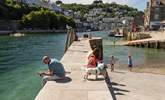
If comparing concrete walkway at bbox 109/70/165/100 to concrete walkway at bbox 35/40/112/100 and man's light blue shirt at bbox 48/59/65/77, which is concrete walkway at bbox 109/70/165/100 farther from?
man's light blue shirt at bbox 48/59/65/77

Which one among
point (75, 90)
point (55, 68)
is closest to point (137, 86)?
point (55, 68)

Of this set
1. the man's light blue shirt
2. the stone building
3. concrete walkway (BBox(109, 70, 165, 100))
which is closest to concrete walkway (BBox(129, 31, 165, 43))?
the stone building

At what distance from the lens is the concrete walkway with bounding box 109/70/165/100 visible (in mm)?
22641

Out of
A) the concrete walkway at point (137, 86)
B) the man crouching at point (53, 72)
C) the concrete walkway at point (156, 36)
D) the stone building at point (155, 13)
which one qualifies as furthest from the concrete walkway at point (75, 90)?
the stone building at point (155, 13)

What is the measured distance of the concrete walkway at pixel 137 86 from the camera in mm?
22641

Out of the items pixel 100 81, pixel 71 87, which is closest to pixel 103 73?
pixel 100 81

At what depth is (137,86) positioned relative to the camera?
25.9 m

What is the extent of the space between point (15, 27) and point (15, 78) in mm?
163769

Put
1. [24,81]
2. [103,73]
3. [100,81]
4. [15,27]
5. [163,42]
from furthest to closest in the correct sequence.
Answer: [15,27]
[163,42]
[24,81]
[103,73]
[100,81]

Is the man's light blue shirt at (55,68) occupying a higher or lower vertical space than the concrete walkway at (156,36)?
higher

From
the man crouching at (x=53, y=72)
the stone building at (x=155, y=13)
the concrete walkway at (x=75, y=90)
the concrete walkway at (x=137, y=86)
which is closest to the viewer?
the concrete walkway at (x=75, y=90)

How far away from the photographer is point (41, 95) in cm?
1736

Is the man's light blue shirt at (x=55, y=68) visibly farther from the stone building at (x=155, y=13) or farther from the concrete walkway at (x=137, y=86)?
the stone building at (x=155, y=13)

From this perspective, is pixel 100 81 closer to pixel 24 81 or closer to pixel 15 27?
pixel 24 81
